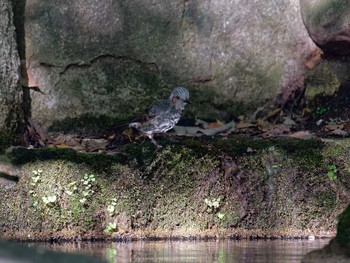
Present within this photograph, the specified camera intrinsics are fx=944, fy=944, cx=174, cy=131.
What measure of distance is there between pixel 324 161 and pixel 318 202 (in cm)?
45

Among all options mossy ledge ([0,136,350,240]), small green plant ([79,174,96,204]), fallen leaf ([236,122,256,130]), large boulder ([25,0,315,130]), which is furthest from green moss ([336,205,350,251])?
large boulder ([25,0,315,130])

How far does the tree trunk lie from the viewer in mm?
9836

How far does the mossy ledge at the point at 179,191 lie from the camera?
29.8ft

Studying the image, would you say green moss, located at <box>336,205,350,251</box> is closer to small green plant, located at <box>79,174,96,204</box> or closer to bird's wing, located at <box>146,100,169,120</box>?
small green plant, located at <box>79,174,96,204</box>

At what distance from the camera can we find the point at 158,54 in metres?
10.9

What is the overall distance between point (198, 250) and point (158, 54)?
3.39 m

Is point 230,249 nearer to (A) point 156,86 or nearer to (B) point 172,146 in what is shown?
(B) point 172,146

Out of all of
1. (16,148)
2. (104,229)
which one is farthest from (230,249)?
(16,148)

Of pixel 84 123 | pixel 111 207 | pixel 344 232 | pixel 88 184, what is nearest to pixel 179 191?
pixel 111 207

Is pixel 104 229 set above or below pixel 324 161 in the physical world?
below

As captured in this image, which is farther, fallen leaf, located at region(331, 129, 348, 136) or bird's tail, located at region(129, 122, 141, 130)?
fallen leaf, located at region(331, 129, 348, 136)

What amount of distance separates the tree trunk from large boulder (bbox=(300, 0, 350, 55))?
11.2ft

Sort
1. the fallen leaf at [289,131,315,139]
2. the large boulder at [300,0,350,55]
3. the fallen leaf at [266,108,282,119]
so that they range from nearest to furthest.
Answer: the fallen leaf at [289,131,315,139], the large boulder at [300,0,350,55], the fallen leaf at [266,108,282,119]

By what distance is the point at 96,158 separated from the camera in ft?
30.5
